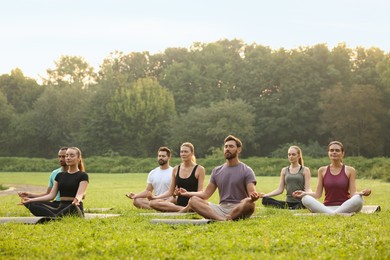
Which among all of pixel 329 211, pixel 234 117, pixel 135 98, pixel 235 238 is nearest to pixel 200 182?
pixel 329 211

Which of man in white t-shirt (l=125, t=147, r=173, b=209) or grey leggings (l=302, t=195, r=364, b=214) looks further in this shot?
man in white t-shirt (l=125, t=147, r=173, b=209)

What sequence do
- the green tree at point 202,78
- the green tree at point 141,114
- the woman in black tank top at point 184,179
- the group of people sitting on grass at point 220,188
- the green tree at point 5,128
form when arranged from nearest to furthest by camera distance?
the group of people sitting on grass at point 220,188 < the woman in black tank top at point 184,179 < the green tree at point 141,114 < the green tree at point 202,78 < the green tree at point 5,128

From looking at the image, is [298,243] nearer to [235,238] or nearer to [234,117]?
[235,238]

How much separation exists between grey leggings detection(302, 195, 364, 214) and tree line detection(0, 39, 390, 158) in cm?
4348

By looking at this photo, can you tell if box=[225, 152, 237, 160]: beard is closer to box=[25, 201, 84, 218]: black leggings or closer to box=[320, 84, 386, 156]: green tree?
box=[25, 201, 84, 218]: black leggings

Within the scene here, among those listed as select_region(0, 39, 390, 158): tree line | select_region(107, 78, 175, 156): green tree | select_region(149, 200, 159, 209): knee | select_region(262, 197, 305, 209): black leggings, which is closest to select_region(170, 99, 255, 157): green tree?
select_region(0, 39, 390, 158): tree line

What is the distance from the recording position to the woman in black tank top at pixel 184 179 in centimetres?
1233

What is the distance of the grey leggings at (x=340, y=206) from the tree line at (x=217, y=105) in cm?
4348

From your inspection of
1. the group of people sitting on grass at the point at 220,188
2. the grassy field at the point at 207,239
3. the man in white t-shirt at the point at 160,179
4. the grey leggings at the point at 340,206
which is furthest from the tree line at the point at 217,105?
the grassy field at the point at 207,239

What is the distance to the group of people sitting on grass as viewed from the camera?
1063cm

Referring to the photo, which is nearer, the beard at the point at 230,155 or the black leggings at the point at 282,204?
the beard at the point at 230,155

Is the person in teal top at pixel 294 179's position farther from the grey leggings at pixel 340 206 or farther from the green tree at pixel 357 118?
the green tree at pixel 357 118

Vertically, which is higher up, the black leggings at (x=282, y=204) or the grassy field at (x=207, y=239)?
the grassy field at (x=207, y=239)

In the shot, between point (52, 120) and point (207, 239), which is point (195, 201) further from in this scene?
point (52, 120)
